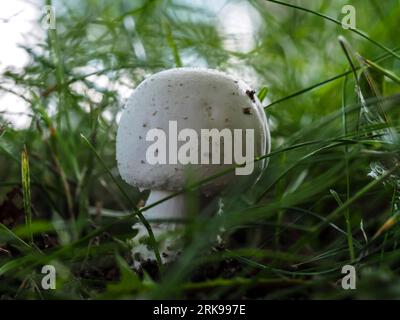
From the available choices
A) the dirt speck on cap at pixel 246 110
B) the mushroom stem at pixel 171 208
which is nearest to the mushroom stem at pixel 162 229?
the mushroom stem at pixel 171 208

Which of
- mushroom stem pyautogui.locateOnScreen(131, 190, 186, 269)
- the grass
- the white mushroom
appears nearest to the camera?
the grass

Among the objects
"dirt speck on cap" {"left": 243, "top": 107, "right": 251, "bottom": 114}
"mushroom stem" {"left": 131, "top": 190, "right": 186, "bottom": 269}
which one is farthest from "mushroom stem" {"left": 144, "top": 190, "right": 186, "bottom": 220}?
"dirt speck on cap" {"left": 243, "top": 107, "right": 251, "bottom": 114}

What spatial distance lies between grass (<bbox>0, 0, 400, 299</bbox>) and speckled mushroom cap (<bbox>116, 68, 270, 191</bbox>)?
0.07 m

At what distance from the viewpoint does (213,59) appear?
1883 millimetres

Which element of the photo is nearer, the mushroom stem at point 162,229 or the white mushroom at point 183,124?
the white mushroom at point 183,124

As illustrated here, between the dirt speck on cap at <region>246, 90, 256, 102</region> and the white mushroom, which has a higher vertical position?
the dirt speck on cap at <region>246, 90, 256, 102</region>

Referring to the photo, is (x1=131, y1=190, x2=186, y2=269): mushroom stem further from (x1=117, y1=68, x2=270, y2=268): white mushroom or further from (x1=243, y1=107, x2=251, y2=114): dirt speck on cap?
(x1=243, y1=107, x2=251, y2=114): dirt speck on cap

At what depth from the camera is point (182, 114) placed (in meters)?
1.07

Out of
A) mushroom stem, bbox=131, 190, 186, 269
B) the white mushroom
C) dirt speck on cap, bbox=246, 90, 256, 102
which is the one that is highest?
dirt speck on cap, bbox=246, 90, 256, 102

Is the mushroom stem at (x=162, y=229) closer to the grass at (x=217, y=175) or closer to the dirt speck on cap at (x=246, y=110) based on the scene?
the grass at (x=217, y=175)

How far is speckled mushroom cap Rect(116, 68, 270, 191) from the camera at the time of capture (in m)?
1.08

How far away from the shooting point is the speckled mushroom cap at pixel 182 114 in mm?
1079
